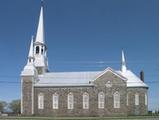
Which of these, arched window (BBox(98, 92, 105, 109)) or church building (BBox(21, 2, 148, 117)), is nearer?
church building (BBox(21, 2, 148, 117))

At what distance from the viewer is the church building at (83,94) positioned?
69812mm

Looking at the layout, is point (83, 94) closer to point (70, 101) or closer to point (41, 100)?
point (70, 101)

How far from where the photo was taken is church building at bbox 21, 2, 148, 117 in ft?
229

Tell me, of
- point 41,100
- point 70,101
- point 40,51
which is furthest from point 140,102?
point 40,51

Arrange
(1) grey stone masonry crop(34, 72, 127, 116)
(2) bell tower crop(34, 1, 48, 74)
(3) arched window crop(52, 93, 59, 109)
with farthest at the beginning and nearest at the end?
(2) bell tower crop(34, 1, 48, 74) → (3) arched window crop(52, 93, 59, 109) → (1) grey stone masonry crop(34, 72, 127, 116)

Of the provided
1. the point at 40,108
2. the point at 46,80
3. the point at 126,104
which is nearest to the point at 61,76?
the point at 46,80

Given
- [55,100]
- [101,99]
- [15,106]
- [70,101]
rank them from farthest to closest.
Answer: [15,106] < [55,100] < [70,101] < [101,99]

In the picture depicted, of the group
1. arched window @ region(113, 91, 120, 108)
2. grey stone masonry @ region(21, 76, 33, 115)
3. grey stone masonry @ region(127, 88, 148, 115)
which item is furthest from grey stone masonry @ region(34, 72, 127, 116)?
grey stone masonry @ region(127, 88, 148, 115)

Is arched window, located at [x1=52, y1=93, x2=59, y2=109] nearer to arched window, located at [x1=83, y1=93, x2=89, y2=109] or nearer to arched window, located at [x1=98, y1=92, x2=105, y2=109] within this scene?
arched window, located at [x1=83, y1=93, x2=89, y2=109]

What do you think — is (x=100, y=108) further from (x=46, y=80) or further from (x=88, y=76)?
(x=46, y=80)

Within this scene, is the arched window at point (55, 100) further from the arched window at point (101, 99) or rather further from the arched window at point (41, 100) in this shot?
the arched window at point (101, 99)

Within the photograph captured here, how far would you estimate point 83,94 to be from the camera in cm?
7138

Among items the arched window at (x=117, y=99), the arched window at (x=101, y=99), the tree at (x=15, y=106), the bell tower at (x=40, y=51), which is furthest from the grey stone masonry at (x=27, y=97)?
the tree at (x=15, y=106)

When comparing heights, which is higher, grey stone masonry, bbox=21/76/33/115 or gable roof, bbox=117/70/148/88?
gable roof, bbox=117/70/148/88
